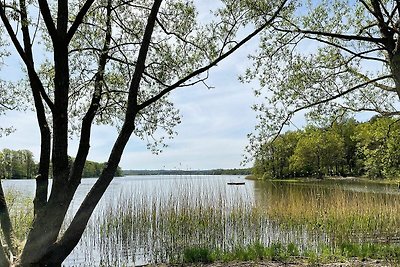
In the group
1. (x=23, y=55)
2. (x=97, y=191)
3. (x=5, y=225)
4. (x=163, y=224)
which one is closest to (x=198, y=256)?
(x=163, y=224)

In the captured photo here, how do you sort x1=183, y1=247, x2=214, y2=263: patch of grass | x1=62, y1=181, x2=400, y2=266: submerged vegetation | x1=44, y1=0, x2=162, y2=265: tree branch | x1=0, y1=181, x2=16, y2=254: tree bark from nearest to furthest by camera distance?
x1=44, y1=0, x2=162, y2=265: tree branch < x1=0, y1=181, x2=16, y2=254: tree bark < x1=183, y1=247, x2=214, y2=263: patch of grass < x1=62, y1=181, x2=400, y2=266: submerged vegetation

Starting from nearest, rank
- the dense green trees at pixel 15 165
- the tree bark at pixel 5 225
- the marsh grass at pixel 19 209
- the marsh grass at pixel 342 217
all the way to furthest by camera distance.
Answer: the tree bark at pixel 5 225
the marsh grass at pixel 19 209
the dense green trees at pixel 15 165
the marsh grass at pixel 342 217

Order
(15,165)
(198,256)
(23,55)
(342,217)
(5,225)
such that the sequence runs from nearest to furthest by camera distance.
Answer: (23,55) < (5,225) < (198,256) < (15,165) < (342,217)

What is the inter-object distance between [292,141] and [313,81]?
59.3 inches

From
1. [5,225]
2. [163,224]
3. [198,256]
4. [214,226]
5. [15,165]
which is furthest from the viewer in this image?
[163,224]

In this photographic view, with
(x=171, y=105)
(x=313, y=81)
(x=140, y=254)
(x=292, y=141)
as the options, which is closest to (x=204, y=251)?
(x=140, y=254)

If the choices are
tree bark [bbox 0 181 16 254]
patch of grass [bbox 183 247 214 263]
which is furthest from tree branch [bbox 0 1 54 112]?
patch of grass [bbox 183 247 214 263]

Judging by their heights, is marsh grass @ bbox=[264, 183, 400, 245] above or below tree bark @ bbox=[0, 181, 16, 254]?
below

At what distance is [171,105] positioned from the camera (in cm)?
643

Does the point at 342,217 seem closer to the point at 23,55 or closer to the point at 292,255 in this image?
the point at 292,255

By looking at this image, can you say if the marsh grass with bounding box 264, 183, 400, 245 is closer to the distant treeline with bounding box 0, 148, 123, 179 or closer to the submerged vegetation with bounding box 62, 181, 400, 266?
the submerged vegetation with bounding box 62, 181, 400, 266

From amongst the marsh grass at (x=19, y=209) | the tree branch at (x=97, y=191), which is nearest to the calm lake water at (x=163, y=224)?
the marsh grass at (x=19, y=209)

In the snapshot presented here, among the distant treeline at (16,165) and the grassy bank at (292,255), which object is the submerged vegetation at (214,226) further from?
the distant treeline at (16,165)

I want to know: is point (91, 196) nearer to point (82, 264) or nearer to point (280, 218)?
point (82, 264)
